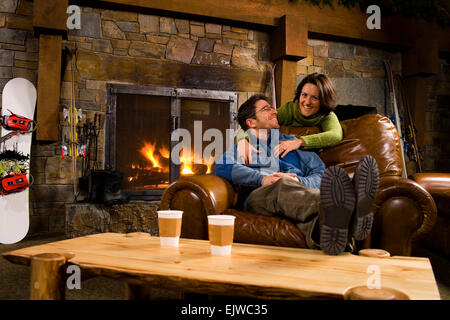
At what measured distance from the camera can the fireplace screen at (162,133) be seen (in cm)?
344

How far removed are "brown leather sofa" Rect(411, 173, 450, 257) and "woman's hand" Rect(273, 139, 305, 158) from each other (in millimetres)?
859

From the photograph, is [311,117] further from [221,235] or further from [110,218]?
[110,218]

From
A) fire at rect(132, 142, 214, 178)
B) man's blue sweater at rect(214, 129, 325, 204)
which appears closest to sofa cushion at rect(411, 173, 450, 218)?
man's blue sweater at rect(214, 129, 325, 204)

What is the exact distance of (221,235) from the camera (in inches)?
42.3

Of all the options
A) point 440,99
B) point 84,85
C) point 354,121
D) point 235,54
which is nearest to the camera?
point 354,121

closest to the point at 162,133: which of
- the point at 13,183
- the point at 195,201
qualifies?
the point at 13,183

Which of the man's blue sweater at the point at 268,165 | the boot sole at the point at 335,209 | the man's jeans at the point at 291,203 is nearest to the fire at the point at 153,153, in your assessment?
the man's blue sweater at the point at 268,165

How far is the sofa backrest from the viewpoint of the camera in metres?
2.07

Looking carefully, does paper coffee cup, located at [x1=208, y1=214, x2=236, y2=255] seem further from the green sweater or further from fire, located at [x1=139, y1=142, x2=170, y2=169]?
fire, located at [x1=139, y1=142, x2=170, y2=169]

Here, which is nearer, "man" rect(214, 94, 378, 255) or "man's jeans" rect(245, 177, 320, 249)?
"man" rect(214, 94, 378, 255)

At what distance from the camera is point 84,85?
3326mm

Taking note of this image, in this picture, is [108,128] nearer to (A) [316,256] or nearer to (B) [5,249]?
(B) [5,249]

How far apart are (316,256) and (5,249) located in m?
2.46
